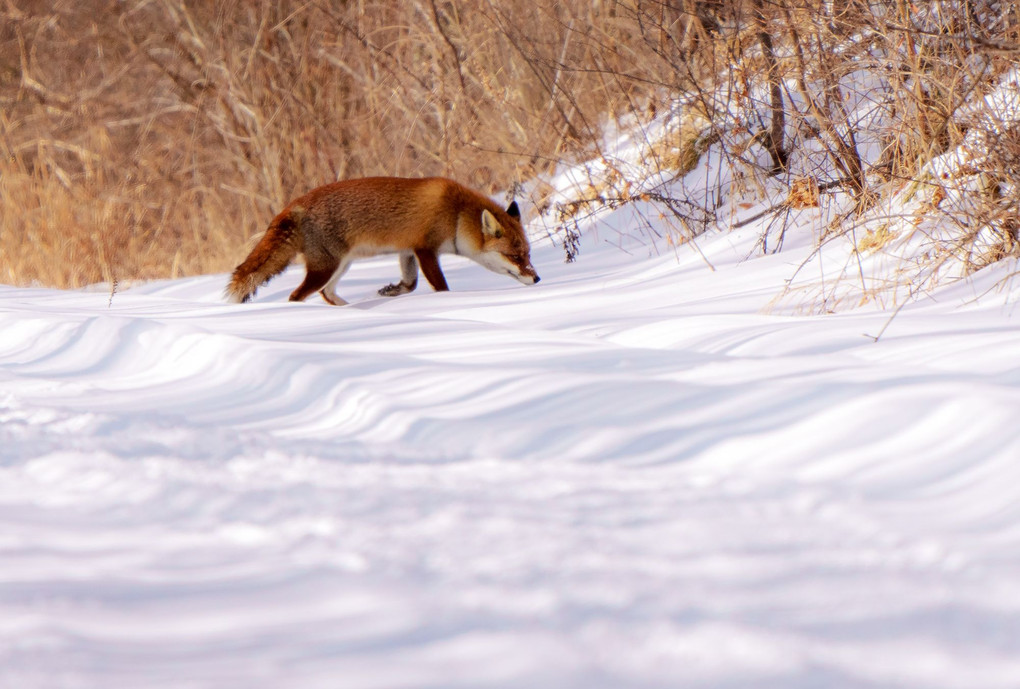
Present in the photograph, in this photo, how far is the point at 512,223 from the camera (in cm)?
633

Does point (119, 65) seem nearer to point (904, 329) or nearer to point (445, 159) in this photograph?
point (445, 159)

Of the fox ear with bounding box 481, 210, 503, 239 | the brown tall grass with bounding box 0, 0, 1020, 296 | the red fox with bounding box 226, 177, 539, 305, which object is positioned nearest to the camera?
the brown tall grass with bounding box 0, 0, 1020, 296

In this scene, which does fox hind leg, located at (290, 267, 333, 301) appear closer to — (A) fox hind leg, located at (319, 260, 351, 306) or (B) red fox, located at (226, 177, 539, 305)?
(B) red fox, located at (226, 177, 539, 305)

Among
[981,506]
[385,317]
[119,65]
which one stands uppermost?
[119,65]

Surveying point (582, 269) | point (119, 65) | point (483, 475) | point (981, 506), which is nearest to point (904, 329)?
point (981, 506)

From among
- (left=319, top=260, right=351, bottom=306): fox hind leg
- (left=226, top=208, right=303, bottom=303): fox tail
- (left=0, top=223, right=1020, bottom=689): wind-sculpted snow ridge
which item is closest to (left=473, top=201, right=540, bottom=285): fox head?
(left=319, top=260, right=351, bottom=306): fox hind leg

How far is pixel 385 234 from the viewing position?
19.2ft

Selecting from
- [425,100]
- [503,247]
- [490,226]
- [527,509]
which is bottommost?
[527,509]

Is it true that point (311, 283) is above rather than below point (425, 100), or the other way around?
below

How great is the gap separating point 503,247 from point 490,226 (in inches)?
6.1

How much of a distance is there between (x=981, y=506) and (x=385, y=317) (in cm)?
254

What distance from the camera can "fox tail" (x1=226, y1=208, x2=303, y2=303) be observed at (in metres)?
5.54

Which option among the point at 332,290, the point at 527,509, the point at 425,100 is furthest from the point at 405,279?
the point at 527,509

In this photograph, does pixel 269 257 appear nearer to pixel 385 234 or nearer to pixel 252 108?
pixel 385 234
